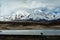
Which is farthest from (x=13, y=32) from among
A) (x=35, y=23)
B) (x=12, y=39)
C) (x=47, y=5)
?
(x=47, y=5)

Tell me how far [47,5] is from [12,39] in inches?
20.8

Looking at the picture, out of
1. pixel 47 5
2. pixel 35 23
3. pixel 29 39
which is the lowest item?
pixel 29 39

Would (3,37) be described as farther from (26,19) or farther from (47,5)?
(47,5)

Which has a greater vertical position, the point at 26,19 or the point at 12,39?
the point at 26,19

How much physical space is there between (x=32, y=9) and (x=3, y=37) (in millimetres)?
437

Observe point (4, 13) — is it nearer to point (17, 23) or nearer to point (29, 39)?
point (17, 23)

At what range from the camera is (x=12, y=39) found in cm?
277

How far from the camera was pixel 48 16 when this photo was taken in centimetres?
278

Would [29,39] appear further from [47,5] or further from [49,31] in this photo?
[47,5]

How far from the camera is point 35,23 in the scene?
109 inches

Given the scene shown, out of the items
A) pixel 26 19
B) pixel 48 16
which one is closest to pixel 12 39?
pixel 26 19

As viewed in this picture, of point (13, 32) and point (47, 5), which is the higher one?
point (47, 5)

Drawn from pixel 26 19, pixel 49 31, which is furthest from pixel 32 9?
pixel 49 31

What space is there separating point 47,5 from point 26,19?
0.90ft
